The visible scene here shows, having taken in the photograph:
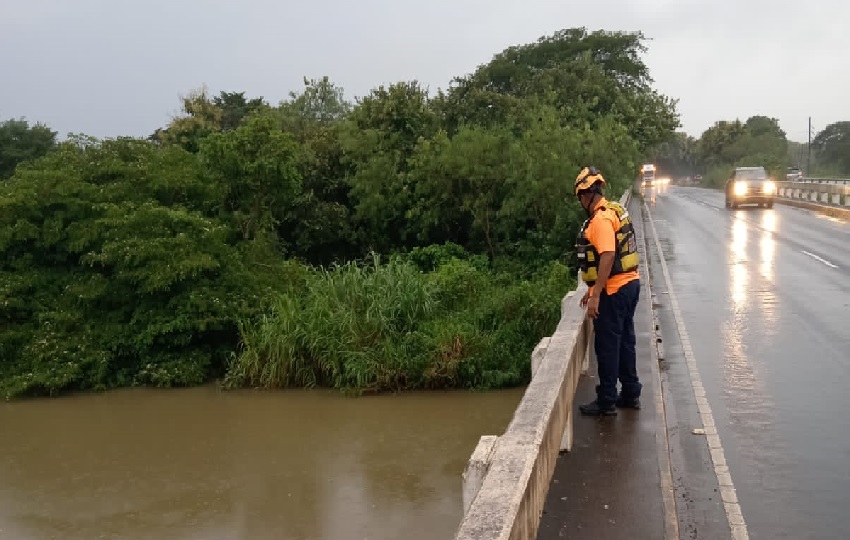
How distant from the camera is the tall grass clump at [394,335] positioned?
52.5ft

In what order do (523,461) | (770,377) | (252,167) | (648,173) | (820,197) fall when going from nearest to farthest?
(523,461) < (770,377) < (252,167) < (820,197) < (648,173)

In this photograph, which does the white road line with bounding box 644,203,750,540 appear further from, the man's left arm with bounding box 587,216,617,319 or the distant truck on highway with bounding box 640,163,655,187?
the distant truck on highway with bounding box 640,163,655,187

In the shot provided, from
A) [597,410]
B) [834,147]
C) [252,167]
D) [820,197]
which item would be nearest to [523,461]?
[597,410]

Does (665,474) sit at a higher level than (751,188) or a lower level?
lower

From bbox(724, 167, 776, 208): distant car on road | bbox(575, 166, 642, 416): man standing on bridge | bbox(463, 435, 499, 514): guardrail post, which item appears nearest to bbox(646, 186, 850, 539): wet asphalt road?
bbox(575, 166, 642, 416): man standing on bridge

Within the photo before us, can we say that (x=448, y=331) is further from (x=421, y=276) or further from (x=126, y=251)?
(x=126, y=251)

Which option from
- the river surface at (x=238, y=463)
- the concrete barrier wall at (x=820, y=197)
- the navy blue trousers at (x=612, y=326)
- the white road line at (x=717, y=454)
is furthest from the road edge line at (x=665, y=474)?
the concrete barrier wall at (x=820, y=197)

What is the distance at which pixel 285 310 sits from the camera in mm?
17578

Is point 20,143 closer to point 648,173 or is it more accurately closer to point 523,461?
point 648,173

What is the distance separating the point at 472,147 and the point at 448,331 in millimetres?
8974

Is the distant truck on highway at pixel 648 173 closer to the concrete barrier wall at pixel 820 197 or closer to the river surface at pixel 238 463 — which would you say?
the concrete barrier wall at pixel 820 197

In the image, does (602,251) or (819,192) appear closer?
(602,251)

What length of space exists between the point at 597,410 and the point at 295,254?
20.6m

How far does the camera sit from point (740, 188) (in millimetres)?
34469
